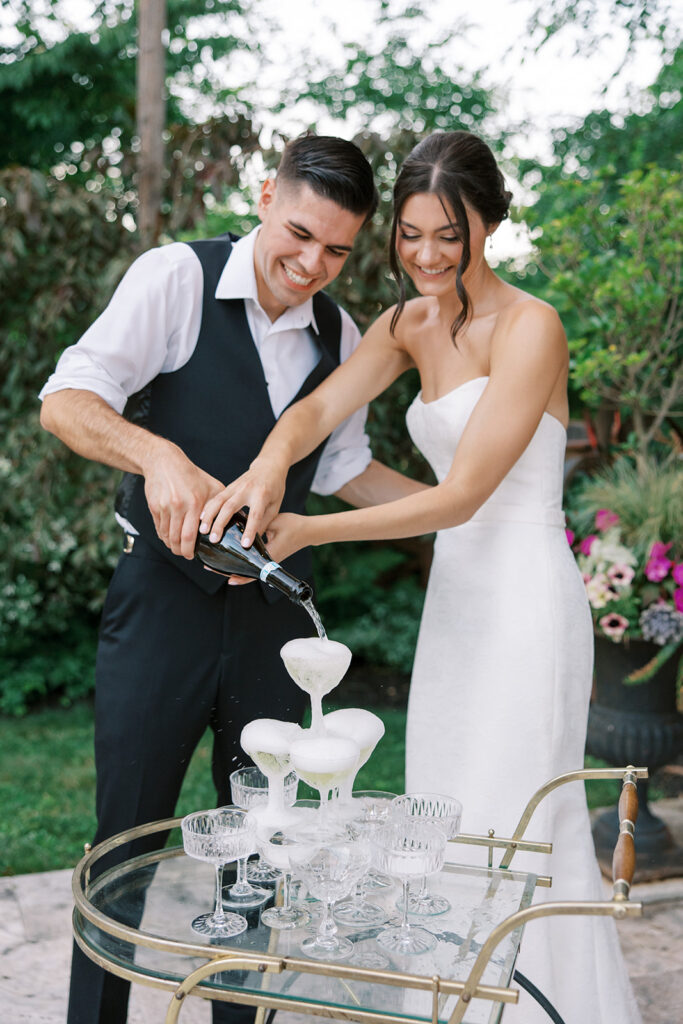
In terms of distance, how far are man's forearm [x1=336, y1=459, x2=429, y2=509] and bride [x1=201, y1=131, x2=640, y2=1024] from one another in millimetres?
178

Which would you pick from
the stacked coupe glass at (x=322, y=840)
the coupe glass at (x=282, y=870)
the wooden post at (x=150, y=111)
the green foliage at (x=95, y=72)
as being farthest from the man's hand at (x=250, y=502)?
the green foliage at (x=95, y=72)

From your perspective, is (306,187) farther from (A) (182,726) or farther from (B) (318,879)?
(B) (318,879)

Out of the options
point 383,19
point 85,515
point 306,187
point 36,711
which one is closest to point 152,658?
point 306,187

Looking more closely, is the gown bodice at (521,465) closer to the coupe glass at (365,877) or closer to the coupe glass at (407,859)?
the coupe glass at (365,877)

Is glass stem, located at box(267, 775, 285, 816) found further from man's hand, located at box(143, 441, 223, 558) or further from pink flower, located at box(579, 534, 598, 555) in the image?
pink flower, located at box(579, 534, 598, 555)

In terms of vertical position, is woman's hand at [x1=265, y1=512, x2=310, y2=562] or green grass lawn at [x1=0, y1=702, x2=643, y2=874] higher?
woman's hand at [x1=265, y1=512, x2=310, y2=562]

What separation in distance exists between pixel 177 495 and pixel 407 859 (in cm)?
69

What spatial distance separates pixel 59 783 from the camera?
4.21 metres

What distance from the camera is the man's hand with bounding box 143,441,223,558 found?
167 cm

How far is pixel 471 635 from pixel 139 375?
2.90 feet

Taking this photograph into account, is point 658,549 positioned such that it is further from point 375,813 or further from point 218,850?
point 218,850

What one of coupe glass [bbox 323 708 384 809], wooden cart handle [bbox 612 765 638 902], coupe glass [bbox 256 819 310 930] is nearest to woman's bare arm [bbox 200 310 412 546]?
coupe glass [bbox 323 708 384 809]

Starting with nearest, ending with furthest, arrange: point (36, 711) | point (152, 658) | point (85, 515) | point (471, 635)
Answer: point (152, 658), point (471, 635), point (85, 515), point (36, 711)

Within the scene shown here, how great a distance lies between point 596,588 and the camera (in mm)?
3260
